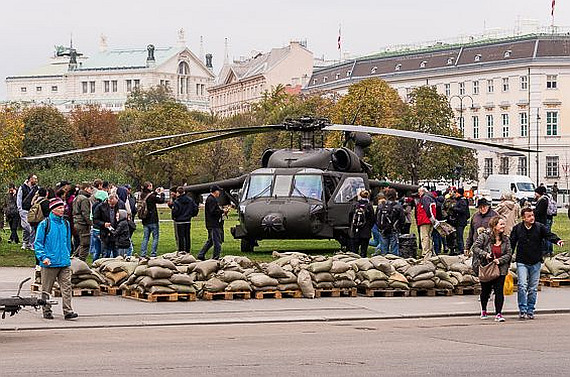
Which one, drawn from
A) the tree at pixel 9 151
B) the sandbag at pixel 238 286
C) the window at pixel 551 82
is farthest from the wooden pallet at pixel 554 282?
the window at pixel 551 82

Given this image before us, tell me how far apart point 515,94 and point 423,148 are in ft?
122

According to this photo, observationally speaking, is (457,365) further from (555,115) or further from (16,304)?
(555,115)

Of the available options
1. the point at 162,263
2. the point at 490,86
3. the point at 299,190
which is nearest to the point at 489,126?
the point at 490,86

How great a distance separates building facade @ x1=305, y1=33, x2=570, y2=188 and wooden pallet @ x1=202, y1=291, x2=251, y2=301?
90399 millimetres

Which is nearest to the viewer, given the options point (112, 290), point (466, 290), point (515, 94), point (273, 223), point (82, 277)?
point (82, 277)

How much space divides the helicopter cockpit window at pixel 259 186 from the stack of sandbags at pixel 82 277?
9.09m

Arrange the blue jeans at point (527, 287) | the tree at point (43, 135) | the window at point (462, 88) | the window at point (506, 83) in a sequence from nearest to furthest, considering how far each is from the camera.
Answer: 1. the blue jeans at point (527, 287)
2. the tree at point (43, 135)
3. the window at point (506, 83)
4. the window at point (462, 88)

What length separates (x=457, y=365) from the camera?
1435 centimetres

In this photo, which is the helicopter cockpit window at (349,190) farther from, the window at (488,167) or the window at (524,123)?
the window at (524,123)

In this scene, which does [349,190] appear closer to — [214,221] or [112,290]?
[214,221]

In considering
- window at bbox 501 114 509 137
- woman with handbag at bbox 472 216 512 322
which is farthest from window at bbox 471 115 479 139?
woman with handbag at bbox 472 216 512 322

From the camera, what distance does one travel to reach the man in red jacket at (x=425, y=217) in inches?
1215

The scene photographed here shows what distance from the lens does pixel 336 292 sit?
22906 mm

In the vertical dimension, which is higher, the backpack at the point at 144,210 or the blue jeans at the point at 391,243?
the backpack at the point at 144,210
